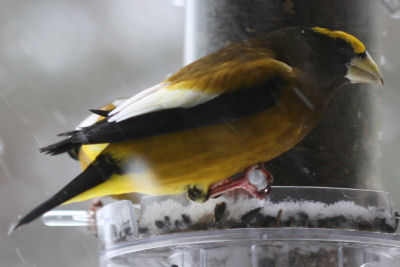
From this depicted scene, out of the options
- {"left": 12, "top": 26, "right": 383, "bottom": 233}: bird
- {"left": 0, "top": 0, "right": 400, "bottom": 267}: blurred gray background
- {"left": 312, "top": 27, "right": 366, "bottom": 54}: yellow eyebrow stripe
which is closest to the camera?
{"left": 12, "top": 26, "right": 383, "bottom": 233}: bird

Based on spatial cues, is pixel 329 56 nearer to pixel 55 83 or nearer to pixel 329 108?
pixel 329 108

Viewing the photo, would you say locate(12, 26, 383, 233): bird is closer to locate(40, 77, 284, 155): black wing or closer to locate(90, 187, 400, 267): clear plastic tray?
locate(40, 77, 284, 155): black wing

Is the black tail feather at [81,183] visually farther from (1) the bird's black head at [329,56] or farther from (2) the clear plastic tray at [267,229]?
(1) the bird's black head at [329,56]

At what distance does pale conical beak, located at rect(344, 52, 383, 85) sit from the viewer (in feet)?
10.1

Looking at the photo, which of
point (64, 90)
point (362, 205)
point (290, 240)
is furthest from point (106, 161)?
point (64, 90)

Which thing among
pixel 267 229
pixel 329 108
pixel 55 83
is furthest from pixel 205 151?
pixel 55 83

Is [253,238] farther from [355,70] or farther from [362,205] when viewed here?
[355,70]

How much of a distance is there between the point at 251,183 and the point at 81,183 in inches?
26.6

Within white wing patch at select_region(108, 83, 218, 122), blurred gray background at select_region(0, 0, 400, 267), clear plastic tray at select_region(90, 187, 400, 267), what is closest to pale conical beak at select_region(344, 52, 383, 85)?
clear plastic tray at select_region(90, 187, 400, 267)

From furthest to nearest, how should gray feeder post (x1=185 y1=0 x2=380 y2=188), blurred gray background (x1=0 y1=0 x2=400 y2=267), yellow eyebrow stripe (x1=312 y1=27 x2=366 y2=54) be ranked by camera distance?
blurred gray background (x1=0 y1=0 x2=400 y2=267) < gray feeder post (x1=185 y1=0 x2=380 y2=188) < yellow eyebrow stripe (x1=312 y1=27 x2=366 y2=54)

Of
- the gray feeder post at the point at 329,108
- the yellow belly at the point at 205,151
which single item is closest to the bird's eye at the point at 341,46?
the yellow belly at the point at 205,151

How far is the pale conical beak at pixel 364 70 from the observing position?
10.1 ft

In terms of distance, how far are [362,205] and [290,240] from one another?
0.33 m

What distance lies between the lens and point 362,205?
3115 millimetres
